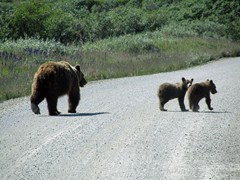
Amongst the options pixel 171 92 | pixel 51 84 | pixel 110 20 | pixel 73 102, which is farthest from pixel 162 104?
pixel 110 20

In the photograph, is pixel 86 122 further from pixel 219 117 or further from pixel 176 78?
pixel 176 78

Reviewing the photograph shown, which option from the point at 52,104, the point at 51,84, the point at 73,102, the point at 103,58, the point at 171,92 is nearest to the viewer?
the point at 51,84

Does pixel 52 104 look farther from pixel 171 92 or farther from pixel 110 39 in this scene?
pixel 110 39

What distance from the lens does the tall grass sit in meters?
21.1

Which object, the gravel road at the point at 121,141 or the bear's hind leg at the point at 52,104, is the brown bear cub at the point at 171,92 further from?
the bear's hind leg at the point at 52,104

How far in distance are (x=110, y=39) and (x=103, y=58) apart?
615 inches

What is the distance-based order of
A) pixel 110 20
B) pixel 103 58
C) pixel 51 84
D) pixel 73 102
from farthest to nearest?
pixel 110 20 → pixel 103 58 → pixel 73 102 → pixel 51 84

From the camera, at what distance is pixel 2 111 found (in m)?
15.9

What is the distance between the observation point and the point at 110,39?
144 ft

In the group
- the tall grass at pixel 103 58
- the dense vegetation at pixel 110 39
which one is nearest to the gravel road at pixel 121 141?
the tall grass at pixel 103 58

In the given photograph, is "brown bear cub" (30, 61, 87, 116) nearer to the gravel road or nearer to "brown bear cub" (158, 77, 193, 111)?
the gravel road

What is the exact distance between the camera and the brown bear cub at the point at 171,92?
1503 cm

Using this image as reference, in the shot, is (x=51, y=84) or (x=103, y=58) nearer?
(x=51, y=84)

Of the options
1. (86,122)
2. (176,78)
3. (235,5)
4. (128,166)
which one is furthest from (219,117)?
(235,5)
